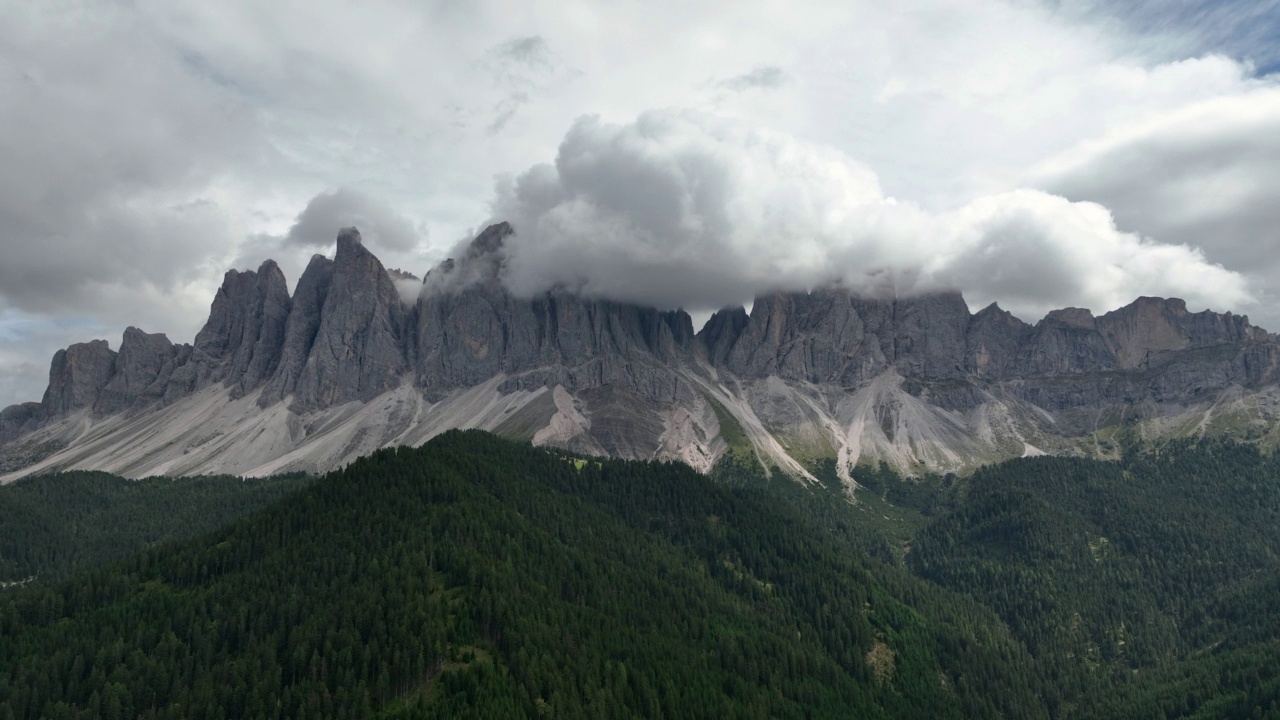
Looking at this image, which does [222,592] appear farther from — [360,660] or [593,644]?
[593,644]

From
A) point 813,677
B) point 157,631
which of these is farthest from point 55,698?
point 813,677

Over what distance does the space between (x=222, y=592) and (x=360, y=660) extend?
4280 cm

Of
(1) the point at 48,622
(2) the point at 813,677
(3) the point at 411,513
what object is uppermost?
(3) the point at 411,513

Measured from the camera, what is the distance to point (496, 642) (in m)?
158

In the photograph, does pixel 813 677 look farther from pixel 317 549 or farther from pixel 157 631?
pixel 157 631

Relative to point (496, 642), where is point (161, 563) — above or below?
above

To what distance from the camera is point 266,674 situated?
143625 millimetres

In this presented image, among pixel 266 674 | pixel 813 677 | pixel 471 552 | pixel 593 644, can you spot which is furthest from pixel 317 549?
pixel 813 677

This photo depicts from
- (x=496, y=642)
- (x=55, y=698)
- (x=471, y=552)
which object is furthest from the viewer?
(x=471, y=552)

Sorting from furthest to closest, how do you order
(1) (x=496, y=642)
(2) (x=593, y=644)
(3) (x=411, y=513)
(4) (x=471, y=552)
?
(3) (x=411, y=513) → (4) (x=471, y=552) → (2) (x=593, y=644) → (1) (x=496, y=642)

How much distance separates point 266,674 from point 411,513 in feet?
191

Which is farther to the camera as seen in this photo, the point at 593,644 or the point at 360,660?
the point at 593,644

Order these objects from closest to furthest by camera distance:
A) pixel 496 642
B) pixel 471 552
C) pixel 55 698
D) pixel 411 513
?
pixel 55 698, pixel 496 642, pixel 471 552, pixel 411 513

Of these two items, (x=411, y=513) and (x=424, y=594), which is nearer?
(x=424, y=594)
